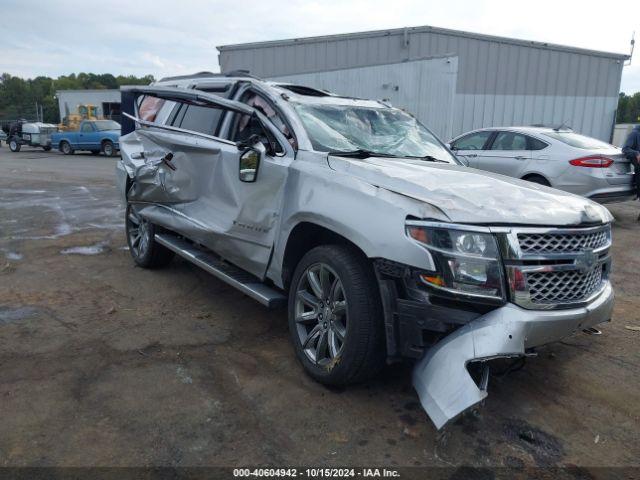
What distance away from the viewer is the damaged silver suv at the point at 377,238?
2.65m

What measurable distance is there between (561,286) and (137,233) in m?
A: 4.57

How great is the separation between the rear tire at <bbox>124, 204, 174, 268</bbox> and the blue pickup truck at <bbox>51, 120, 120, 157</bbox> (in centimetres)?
1990

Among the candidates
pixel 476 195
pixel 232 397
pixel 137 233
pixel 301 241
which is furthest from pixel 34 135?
pixel 476 195

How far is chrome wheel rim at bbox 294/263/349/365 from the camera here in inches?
124

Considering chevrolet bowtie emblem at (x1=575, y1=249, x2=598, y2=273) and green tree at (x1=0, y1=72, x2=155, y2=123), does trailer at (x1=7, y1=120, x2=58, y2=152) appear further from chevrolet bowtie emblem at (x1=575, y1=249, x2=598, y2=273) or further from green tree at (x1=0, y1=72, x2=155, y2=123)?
green tree at (x1=0, y1=72, x2=155, y2=123)

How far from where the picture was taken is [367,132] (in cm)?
431

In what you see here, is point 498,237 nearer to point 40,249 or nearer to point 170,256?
point 170,256

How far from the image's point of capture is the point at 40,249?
6.58m

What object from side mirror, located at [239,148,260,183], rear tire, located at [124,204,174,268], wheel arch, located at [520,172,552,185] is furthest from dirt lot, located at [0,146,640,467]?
wheel arch, located at [520,172,552,185]

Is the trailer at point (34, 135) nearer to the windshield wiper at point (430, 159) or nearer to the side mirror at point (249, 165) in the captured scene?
the side mirror at point (249, 165)

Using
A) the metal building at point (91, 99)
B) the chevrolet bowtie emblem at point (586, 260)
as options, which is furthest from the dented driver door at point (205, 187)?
the metal building at point (91, 99)

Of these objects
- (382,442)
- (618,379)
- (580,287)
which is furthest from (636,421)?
(382,442)

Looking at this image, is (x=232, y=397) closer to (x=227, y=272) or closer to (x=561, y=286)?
(x=227, y=272)

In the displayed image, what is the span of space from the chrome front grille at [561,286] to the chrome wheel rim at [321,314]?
3.32 feet
